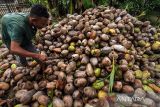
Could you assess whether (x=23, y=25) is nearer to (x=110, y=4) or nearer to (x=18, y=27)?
(x=18, y=27)

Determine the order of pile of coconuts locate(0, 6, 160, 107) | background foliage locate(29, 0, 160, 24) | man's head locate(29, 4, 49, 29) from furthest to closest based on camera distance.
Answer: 1. background foliage locate(29, 0, 160, 24)
2. pile of coconuts locate(0, 6, 160, 107)
3. man's head locate(29, 4, 49, 29)

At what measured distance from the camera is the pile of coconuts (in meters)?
2.76

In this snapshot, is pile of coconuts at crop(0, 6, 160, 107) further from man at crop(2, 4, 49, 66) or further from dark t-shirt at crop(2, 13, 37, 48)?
dark t-shirt at crop(2, 13, 37, 48)

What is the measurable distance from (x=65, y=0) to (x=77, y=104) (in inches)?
101

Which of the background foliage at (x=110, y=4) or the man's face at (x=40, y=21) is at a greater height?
the man's face at (x=40, y=21)

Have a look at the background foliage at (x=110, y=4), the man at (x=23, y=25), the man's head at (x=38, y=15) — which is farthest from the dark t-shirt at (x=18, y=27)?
the background foliage at (x=110, y=4)

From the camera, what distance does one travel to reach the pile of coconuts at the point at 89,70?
2758 millimetres

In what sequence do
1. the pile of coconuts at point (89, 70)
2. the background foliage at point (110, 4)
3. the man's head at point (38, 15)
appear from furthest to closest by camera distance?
1. the background foliage at point (110, 4)
2. the pile of coconuts at point (89, 70)
3. the man's head at point (38, 15)

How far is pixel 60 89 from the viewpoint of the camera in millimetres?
2787

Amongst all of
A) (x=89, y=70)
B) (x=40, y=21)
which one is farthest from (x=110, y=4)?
(x=40, y=21)

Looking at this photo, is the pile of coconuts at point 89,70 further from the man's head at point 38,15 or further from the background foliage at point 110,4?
the background foliage at point 110,4

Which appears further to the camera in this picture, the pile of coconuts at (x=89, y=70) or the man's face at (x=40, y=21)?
the pile of coconuts at (x=89, y=70)

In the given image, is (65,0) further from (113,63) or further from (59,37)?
(113,63)

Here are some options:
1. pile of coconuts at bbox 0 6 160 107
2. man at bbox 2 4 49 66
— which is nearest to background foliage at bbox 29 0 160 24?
pile of coconuts at bbox 0 6 160 107
